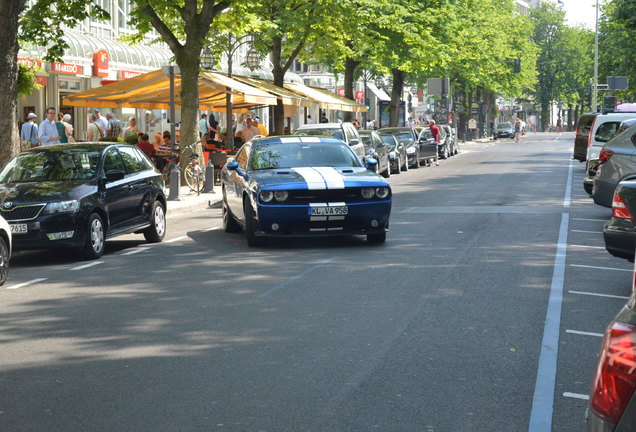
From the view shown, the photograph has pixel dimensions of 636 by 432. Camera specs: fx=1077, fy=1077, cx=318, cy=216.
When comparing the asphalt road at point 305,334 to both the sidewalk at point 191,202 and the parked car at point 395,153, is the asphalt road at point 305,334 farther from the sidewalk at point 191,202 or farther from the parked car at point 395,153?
the parked car at point 395,153

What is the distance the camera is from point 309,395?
605 centimetres

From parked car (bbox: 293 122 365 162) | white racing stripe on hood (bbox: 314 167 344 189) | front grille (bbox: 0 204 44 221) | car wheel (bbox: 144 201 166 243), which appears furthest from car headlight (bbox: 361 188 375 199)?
parked car (bbox: 293 122 365 162)

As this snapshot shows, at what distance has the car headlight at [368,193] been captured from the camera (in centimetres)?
1398

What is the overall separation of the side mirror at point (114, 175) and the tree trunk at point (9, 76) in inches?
196

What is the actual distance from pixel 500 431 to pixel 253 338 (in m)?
2.87

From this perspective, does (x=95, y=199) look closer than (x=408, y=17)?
Yes

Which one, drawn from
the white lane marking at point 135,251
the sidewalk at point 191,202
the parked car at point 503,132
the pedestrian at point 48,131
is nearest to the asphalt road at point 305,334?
the white lane marking at point 135,251

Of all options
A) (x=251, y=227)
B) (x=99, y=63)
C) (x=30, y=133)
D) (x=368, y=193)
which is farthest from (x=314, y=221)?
(x=99, y=63)

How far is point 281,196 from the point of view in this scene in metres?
13.8

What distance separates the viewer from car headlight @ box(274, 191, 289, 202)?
543 inches

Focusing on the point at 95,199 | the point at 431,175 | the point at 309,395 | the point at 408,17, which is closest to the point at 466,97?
the point at 408,17

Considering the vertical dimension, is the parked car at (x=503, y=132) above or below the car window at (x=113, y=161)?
below

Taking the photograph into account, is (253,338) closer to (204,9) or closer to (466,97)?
(204,9)

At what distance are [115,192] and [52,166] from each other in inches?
35.1
